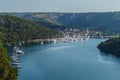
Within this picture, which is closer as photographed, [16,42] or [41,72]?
[41,72]

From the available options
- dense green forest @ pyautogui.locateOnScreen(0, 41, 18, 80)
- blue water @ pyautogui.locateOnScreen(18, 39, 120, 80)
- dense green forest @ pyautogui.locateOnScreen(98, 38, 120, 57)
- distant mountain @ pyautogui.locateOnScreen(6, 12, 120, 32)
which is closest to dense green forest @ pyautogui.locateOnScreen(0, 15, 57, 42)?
blue water @ pyautogui.locateOnScreen(18, 39, 120, 80)

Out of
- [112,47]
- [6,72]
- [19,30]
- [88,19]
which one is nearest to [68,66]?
[6,72]

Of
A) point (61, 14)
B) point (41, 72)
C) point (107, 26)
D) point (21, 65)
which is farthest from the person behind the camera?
point (61, 14)

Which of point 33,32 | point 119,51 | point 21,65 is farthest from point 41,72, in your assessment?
point 33,32

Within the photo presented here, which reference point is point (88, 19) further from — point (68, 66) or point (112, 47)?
point (68, 66)

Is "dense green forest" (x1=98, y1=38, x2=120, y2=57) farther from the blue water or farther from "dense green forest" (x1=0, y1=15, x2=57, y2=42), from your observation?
"dense green forest" (x1=0, y1=15, x2=57, y2=42)

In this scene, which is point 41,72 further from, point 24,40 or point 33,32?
point 33,32
